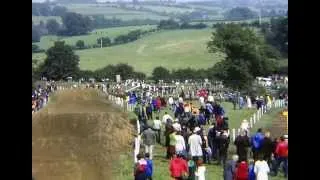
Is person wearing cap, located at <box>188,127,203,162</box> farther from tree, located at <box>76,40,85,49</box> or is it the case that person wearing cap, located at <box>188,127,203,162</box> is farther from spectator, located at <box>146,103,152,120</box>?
tree, located at <box>76,40,85,49</box>

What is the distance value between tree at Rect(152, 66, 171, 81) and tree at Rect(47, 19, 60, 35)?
0.99 m

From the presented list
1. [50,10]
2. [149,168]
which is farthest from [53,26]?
[149,168]

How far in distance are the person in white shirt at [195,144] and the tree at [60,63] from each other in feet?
4.03

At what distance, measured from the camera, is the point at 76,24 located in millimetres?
3398

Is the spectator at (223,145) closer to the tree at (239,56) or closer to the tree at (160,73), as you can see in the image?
the tree at (239,56)

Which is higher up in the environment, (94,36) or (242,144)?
(94,36)

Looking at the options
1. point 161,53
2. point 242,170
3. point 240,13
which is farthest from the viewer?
point 242,170

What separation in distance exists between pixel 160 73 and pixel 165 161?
0.74 meters

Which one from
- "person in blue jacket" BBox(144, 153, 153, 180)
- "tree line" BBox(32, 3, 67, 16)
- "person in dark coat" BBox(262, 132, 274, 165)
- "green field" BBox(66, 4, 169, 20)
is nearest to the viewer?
"tree line" BBox(32, 3, 67, 16)

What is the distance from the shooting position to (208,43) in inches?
148

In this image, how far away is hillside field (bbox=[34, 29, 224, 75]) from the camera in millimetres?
3547

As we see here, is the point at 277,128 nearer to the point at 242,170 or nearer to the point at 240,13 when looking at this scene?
the point at 242,170

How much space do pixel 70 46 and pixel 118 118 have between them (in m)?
0.81

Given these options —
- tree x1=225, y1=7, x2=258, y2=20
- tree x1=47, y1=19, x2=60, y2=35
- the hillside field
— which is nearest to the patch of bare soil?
the hillside field
